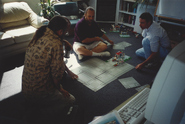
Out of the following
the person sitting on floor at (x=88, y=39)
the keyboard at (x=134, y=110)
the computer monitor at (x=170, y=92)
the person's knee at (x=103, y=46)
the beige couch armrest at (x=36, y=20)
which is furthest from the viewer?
the beige couch armrest at (x=36, y=20)

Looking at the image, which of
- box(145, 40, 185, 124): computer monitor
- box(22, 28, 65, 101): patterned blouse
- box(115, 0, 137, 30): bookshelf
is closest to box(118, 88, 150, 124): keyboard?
box(145, 40, 185, 124): computer monitor

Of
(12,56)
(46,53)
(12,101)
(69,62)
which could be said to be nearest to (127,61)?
(69,62)

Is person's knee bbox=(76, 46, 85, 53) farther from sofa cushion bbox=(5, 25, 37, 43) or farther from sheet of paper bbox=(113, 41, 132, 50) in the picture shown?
sofa cushion bbox=(5, 25, 37, 43)

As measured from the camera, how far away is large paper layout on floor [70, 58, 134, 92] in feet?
6.66

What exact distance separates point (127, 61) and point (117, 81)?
638 mm

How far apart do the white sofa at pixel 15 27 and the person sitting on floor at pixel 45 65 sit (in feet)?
5.22

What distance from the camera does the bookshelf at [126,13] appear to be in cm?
392

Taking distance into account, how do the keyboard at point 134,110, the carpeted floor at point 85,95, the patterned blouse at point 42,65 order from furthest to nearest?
the carpeted floor at point 85,95 < the patterned blouse at point 42,65 < the keyboard at point 134,110

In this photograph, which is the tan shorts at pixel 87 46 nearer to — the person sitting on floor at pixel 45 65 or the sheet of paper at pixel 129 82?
the sheet of paper at pixel 129 82

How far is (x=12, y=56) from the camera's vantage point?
2723 mm

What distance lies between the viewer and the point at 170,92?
1.88 feet

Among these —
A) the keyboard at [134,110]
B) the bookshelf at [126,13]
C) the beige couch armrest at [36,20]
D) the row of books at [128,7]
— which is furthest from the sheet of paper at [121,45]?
the keyboard at [134,110]

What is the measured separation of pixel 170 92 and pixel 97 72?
170cm

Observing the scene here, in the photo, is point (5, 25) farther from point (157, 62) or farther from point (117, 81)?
point (157, 62)
